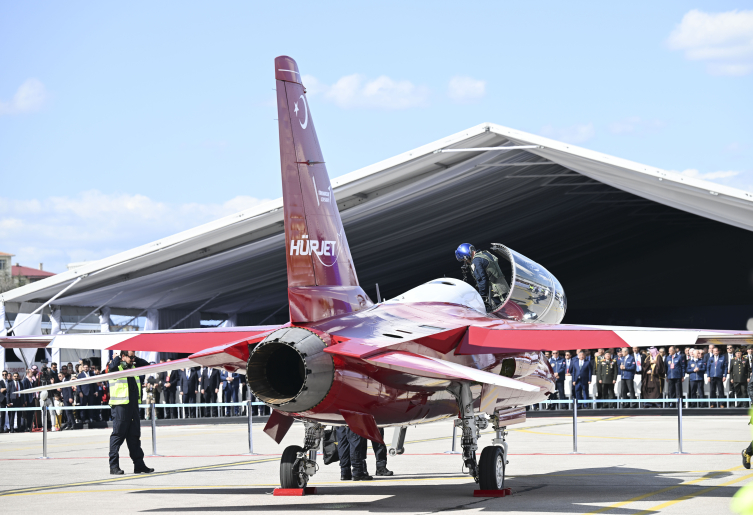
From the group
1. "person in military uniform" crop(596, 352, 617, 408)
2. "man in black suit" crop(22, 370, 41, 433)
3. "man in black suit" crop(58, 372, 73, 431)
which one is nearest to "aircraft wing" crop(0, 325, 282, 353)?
"man in black suit" crop(22, 370, 41, 433)

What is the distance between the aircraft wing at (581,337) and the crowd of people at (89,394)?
54.0ft

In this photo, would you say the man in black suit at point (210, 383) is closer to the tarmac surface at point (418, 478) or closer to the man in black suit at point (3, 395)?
the man in black suit at point (3, 395)

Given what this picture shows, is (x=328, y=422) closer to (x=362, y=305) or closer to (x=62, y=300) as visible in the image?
(x=362, y=305)

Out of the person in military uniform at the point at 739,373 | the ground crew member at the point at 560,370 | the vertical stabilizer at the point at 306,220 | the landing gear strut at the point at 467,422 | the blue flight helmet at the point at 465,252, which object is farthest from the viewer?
the ground crew member at the point at 560,370

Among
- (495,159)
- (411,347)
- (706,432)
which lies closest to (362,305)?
(411,347)

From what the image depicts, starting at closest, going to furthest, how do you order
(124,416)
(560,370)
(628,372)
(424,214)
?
1. (124,416)
2. (628,372)
3. (560,370)
4. (424,214)

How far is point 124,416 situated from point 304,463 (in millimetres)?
4266

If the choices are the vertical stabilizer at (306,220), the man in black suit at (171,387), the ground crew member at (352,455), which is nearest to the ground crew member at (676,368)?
the ground crew member at (352,455)

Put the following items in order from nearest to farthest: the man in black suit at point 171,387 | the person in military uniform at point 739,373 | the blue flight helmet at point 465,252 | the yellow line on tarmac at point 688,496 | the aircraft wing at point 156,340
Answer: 1. the yellow line on tarmac at point 688,496
2. the aircraft wing at point 156,340
3. the blue flight helmet at point 465,252
4. the person in military uniform at point 739,373
5. the man in black suit at point 171,387

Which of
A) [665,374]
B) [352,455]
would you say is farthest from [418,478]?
[665,374]

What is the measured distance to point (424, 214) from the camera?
28984 millimetres

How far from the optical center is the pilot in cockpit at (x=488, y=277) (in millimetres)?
11688

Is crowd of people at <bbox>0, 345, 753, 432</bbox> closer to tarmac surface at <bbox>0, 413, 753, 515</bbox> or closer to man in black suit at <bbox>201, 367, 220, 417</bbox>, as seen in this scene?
man in black suit at <bbox>201, 367, 220, 417</bbox>

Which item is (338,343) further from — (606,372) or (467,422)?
(606,372)
